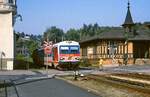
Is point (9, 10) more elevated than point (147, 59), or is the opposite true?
point (9, 10)

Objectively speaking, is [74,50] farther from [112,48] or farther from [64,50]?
[112,48]

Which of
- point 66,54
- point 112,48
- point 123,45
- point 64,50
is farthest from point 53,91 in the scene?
point 112,48

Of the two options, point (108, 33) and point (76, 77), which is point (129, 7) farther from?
point (76, 77)

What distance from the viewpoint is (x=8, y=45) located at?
52031 millimetres

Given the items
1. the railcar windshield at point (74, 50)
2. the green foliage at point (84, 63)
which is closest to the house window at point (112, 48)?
the green foliage at point (84, 63)

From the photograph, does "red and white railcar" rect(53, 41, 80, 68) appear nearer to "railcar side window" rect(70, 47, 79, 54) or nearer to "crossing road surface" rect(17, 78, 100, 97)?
"railcar side window" rect(70, 47, 79, 54)

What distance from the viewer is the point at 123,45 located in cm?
6925

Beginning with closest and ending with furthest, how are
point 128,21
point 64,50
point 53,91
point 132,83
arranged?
point 53,91
point 132,83
point 64,50
point 128,21

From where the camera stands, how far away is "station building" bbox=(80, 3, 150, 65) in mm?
67438

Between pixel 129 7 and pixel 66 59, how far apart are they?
27738 millimetres

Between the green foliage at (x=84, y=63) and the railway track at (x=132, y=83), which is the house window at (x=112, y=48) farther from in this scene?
the railway track at (x=132, y=83)

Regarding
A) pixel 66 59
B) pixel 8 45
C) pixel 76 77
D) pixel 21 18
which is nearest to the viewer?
pixel 76 77

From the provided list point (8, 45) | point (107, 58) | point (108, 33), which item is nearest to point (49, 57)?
point (8, 45)

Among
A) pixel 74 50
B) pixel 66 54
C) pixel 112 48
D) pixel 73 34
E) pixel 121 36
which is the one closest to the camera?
pixel 66 54
